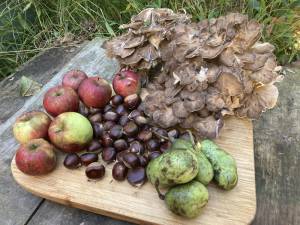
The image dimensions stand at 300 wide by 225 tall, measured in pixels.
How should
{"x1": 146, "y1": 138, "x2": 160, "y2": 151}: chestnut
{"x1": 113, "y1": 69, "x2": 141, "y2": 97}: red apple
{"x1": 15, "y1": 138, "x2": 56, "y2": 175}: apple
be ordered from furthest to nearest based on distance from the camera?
{"x1": 113, "y1": 69, "x2": 141, "y2": 97}: red apple → {"x1": 146, "y1": 138, "x2": 160, "y2": 151}: chestnut → {"x1": 15, "y1": 138, "x2": 56, "y2": 175}: apple

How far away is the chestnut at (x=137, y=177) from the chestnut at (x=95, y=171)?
0.10 m

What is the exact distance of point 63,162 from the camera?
5.18 feet

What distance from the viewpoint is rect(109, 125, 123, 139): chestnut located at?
1.64m

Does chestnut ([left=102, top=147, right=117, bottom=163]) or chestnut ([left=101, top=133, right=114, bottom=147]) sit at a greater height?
chestnut ([left=101, top=133, right=114, bottom=147])

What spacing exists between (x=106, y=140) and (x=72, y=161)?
0.16 meters

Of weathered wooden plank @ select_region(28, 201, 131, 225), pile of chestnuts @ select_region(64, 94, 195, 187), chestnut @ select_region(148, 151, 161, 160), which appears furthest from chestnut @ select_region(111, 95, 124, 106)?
weathered wooden plank @ select_region(28, 201, 131, 225)

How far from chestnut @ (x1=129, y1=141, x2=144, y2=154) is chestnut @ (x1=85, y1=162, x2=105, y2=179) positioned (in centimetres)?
15

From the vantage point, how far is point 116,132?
1644 mm

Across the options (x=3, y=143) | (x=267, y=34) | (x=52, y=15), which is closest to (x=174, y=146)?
(x=3, y=143)

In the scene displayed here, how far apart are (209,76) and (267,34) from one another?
1.06 metres

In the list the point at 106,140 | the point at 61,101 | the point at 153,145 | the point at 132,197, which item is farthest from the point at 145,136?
the point at 61,101

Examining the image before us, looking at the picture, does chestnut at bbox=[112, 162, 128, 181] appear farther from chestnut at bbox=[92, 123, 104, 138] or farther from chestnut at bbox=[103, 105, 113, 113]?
chestnut at bbox=[103, 105, 113, 113]

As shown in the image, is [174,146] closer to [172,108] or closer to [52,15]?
[172,108]

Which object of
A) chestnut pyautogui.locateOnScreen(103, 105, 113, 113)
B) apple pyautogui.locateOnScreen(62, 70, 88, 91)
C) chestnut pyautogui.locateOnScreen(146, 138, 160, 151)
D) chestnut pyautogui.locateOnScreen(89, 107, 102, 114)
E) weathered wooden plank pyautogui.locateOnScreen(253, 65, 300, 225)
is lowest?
weathered wooden plank pyautogui.locateOnScreen(253, 65, 300, 225)
